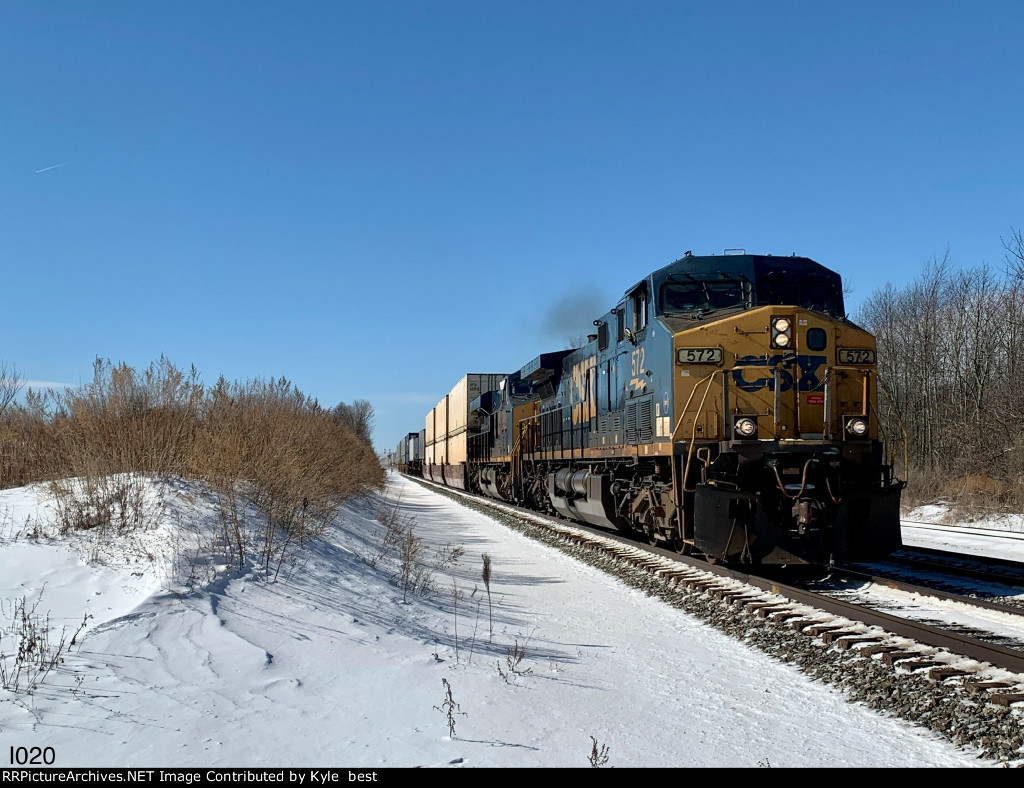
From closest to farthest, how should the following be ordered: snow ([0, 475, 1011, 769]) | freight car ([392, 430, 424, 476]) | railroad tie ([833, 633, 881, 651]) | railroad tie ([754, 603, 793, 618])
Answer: snow ([0, 475, 1011, 769]) < railroad tie ([833, 633, 881, 651]) < railroad tie ([754, 603, 793, 618]) < freight car ([392, 430, 424, 476])

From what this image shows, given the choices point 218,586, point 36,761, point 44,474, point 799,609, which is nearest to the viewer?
point 36,761

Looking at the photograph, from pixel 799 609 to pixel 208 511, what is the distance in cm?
603

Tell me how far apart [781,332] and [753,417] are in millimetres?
1185

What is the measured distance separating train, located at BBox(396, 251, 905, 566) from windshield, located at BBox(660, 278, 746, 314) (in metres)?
0.01

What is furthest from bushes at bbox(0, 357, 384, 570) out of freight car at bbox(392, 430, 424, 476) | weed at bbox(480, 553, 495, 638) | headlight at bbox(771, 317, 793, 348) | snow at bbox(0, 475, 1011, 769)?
freight car at bbox(392, 430, 424, 476)

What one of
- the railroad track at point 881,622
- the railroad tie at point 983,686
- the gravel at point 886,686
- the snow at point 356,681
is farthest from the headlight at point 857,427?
the railroad tie at point 983,686

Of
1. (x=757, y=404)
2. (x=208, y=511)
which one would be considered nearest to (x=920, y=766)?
(x=757, y=404)

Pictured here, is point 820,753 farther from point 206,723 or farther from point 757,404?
point 757,404

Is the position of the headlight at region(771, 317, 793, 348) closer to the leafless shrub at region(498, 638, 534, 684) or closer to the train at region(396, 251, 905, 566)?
the train at region(396, 251, 905, 566)

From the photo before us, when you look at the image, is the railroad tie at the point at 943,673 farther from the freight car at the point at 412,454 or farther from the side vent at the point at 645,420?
the freight car at the point at 412,454

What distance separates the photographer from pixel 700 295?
10648mm

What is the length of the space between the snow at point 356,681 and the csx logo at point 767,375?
3.18 metres

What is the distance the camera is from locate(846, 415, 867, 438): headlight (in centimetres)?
923

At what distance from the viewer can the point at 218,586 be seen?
6.11 m
